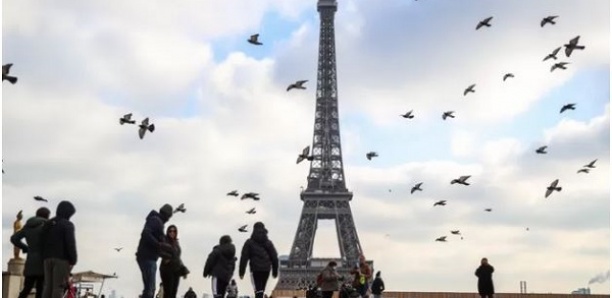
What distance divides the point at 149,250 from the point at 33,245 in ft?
5.92

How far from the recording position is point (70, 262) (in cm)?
1327

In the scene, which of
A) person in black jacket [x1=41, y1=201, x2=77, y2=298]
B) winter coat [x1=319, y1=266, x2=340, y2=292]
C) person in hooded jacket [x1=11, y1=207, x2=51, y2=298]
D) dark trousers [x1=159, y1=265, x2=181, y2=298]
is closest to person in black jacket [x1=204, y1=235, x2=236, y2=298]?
dark trousers [x1=159, y1=265, x2=181, y2=298]

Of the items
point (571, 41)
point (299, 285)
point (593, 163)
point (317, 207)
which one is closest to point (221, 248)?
point (571, 41)

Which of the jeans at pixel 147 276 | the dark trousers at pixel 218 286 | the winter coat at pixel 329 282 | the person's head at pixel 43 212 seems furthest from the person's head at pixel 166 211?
Result: the winter coat at pixel 329 282

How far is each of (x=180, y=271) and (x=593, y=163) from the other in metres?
18.7

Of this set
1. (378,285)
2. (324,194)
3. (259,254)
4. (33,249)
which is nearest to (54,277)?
(33,249)

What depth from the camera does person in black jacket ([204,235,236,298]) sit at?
55.0ft

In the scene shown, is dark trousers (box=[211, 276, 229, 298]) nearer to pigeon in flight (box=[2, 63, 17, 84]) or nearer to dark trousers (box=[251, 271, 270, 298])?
dark trousers (box=[251, 271, 270, 298])

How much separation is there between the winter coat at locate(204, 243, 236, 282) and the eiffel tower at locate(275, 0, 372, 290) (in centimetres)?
7518

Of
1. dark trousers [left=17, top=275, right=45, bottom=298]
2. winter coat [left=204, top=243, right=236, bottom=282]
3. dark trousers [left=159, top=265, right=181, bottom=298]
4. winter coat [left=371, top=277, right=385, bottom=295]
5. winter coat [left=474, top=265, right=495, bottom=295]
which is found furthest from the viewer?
winter coat [left=371, top=277, right=385, bottom=295]

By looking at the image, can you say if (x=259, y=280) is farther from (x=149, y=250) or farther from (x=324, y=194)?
(x=324, y=194)

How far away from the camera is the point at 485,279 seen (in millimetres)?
21719

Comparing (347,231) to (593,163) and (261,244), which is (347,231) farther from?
(261,244)

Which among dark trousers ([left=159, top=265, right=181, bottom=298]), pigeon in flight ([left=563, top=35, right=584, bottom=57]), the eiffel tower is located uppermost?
the eiffel tower
